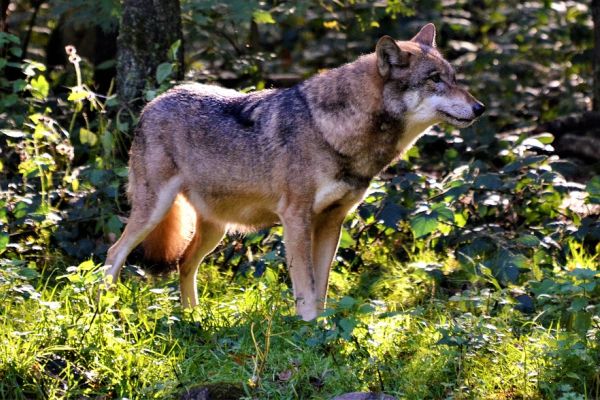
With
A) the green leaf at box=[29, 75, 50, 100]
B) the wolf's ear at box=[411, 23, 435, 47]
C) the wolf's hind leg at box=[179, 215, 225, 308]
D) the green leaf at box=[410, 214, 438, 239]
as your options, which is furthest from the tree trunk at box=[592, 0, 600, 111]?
the green leaf at box=[29, 75, 50, 100]

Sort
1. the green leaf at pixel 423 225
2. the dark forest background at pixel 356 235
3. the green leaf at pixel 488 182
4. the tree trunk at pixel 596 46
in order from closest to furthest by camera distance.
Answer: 1. the dark forest background at pixel 356 235
2. the green leaf at pixel 423 225
3. the green leaf at pixel 488 182
4. the tree trunk at pixel 596 46

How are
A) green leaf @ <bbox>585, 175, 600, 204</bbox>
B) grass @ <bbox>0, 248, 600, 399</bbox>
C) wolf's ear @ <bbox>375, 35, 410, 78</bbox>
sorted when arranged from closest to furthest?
grass @ <bbox>0, 248, 600, 399</bbox> < wolf's ear @ <bbox>375, 35, 410, 78</bbox> < green leaf @ <bbox>585, 175, 600, 204</bbox>

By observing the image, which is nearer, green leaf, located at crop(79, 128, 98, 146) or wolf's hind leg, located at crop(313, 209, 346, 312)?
wolf's hind leg, located at crop(313, 209, 346, 312)

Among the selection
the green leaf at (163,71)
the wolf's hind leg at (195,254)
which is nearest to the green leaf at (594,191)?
the wolf's hind leg at (195,254)

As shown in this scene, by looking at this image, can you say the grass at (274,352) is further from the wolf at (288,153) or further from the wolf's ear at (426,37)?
the wolf's ear at (426,37)

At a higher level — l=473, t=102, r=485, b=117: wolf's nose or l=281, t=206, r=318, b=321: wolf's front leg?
l=473, t=102, r=485, b=117: wolf's nose

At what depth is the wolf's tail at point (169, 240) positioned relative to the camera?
6121 millimetres

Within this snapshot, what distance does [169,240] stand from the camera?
20.2 ft

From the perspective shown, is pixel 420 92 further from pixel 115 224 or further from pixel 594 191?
pixel 115 224

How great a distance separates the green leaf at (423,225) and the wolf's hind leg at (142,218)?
1513mm

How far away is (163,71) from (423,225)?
93.0 inches

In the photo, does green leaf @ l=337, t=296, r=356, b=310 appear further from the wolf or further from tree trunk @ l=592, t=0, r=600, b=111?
tree trunk @ l=592, t=0, r=600, b=111

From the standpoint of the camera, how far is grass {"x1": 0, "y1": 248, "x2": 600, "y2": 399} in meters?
4.41

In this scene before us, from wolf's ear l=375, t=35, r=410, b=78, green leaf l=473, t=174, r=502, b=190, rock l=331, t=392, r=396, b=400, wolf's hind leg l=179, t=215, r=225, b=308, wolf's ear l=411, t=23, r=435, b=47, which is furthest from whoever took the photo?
green leaf l=473, t=174, r=502, b=190
